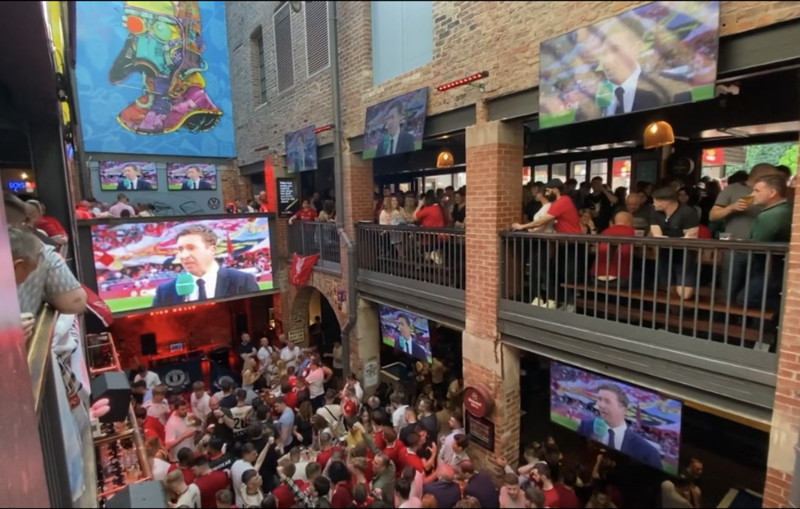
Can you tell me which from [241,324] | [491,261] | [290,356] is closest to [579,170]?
[491,261]

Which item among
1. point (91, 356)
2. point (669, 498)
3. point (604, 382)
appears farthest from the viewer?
point (91, 356)

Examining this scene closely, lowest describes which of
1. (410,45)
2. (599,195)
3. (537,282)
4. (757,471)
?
(757,471)

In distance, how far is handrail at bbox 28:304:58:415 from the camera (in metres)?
1.47

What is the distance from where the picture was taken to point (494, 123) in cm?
490

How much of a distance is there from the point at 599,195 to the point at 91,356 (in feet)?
27.0

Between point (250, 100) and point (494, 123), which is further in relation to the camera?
point (494, 123)

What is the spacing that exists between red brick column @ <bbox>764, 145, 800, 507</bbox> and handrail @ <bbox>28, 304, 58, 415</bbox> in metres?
Result: 4.19

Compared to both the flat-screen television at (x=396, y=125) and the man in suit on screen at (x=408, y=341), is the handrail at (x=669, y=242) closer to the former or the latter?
the flat-screen television at (x=396, y=125)

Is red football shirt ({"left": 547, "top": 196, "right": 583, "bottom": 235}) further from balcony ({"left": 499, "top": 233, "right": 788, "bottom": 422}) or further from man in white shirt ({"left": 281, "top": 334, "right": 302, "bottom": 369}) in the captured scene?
man in white shirt ({"left": 281, "top": 334, "right": 302, "bottom": 369})

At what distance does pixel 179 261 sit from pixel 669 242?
891 cm

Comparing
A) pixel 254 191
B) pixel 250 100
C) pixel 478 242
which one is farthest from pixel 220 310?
pixel 250 100

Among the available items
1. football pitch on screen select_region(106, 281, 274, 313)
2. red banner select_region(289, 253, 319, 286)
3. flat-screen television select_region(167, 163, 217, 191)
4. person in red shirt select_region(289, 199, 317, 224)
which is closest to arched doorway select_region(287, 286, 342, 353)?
red banner select_region(289, 253, 319, 286)

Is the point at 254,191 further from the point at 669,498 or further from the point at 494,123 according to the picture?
the point at 669,498

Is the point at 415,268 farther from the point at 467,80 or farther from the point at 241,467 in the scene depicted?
the point at 241,467
